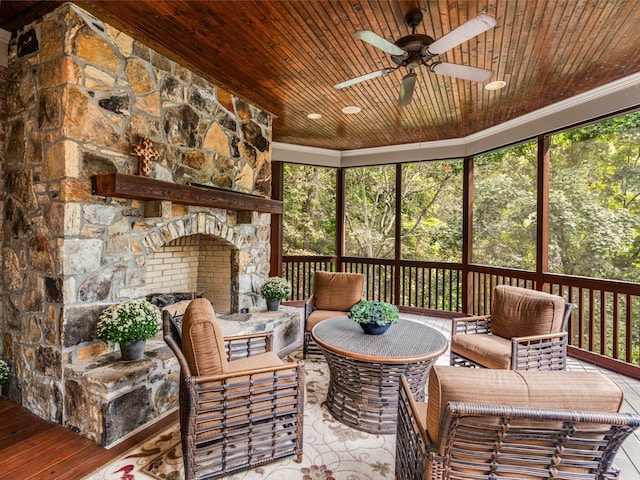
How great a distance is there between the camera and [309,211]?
874cm

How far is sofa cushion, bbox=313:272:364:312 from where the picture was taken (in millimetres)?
4078

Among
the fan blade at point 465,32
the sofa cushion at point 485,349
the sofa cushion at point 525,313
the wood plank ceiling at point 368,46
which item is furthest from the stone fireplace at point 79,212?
the sofa cushion at point 525,313

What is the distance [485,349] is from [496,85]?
2.75 metres

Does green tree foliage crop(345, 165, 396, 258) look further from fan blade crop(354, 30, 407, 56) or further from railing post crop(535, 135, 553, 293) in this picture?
fan blade crop(354, 30, 407, 56)

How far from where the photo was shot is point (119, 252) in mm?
2691

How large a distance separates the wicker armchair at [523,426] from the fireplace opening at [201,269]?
10.5ft

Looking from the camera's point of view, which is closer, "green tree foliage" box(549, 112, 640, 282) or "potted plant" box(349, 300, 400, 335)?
"potted plant" box(349, 300, 400, 335)

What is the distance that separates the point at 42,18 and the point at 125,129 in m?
0.91

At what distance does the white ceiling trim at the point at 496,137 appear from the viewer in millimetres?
3543

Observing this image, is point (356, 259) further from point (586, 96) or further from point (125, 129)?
point (125, 129)

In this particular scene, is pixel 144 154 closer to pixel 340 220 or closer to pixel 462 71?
pixel 462 71

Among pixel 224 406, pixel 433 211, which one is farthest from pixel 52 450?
pixel 433 211

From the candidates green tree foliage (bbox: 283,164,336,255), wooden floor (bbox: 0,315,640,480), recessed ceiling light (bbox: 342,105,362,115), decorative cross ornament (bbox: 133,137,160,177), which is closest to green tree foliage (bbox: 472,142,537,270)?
green tree foliage (bbox: 283,164,336,255)

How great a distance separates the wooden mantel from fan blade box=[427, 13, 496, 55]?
222 cm
